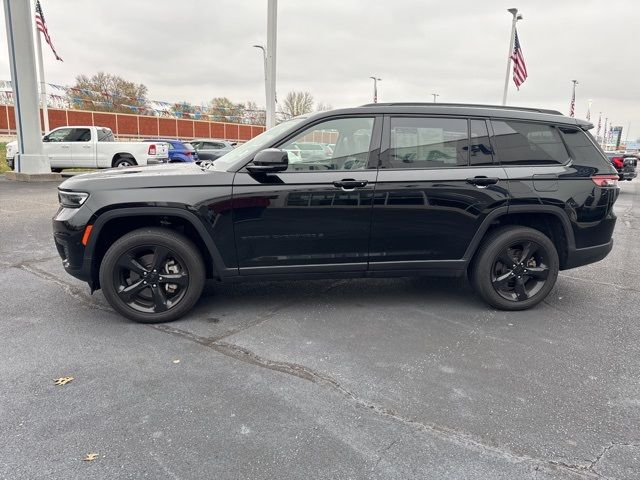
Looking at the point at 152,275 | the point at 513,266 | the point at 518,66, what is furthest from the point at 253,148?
the point at 518,66

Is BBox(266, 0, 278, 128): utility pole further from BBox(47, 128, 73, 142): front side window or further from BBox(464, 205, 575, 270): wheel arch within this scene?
BBox(464, 205, 575, 270): wheel arch

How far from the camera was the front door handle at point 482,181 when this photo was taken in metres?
4.10

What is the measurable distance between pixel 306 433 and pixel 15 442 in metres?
1.50

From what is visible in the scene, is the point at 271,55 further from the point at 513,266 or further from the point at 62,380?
the point at 62,380

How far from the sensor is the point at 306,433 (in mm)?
2516

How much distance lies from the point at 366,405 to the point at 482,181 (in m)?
2.33

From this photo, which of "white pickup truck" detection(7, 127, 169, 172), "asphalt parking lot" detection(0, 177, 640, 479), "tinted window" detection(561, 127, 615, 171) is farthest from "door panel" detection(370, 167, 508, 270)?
"white pickup truck" detection(7, 127, 169, 172)

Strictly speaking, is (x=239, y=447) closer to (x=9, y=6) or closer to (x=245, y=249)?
(x=245, y=249)

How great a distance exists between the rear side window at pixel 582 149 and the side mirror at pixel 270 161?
2703 millimetres

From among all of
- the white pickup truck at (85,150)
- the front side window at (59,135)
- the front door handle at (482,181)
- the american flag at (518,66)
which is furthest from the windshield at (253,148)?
the american flag at (518,66)

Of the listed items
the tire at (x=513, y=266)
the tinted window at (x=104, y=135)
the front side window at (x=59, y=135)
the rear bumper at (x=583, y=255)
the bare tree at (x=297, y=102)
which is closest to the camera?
the tire at (x=513, y=266)

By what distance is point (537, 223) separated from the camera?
446cm

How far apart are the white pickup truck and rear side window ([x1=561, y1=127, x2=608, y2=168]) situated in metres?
14.6

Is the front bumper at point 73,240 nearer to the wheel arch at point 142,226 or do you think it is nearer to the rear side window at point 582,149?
the wheel arch at point 142,226
